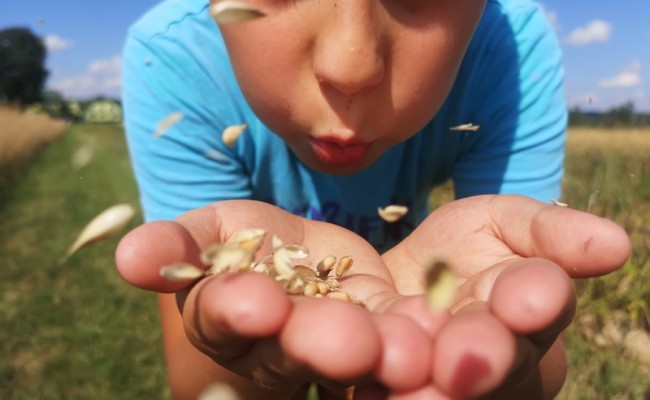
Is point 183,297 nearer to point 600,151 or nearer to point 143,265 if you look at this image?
point 143,265

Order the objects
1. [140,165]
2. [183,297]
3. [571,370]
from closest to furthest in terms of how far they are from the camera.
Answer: [183,297] → [140,165] → [571,370]

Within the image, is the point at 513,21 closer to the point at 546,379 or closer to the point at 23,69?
the point at 546,379

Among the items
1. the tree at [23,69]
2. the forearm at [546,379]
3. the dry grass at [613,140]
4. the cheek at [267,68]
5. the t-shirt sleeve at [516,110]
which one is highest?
the cheek at [267,68]

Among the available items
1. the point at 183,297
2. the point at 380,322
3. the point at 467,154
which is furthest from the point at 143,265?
the point at 467,154

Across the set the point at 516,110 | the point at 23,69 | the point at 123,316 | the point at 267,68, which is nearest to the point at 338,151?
the point at 267,68

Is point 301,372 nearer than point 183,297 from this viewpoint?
Yes

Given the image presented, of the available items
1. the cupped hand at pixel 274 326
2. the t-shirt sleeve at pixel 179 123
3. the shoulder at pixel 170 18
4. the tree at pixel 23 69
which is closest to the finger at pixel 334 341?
the cupped hand at pixel 274 326

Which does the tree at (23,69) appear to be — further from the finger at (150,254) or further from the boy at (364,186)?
the finger at (150,254)
